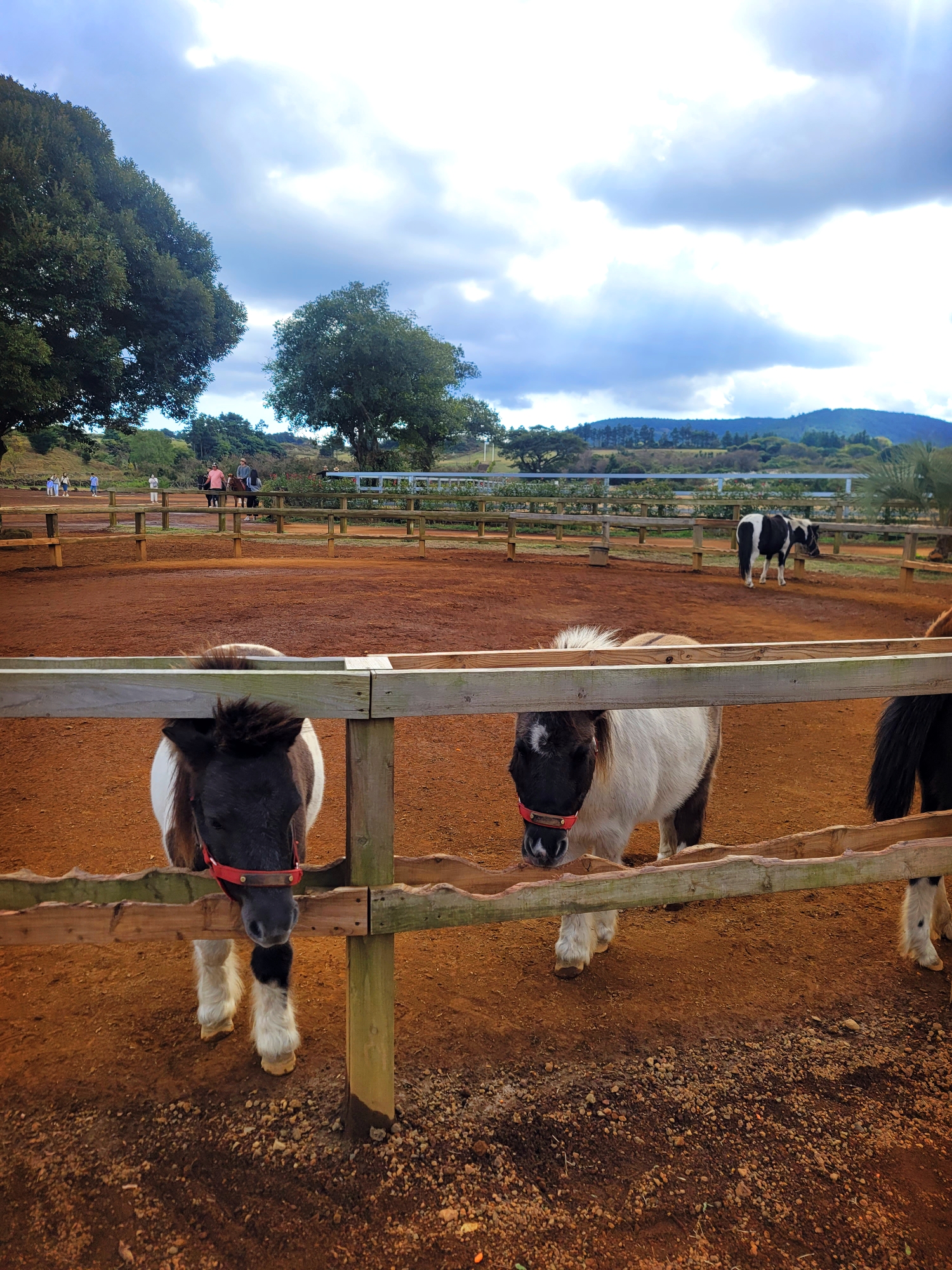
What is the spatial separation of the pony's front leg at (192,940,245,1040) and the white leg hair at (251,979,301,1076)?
24 centimetres

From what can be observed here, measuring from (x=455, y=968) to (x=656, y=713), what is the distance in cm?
154

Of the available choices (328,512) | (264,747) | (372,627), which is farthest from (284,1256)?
(328,512)

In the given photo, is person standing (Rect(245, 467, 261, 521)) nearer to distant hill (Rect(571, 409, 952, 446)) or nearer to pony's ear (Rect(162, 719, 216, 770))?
pony's ear (Rect(162, 719, 216, 770))

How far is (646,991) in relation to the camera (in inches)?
127

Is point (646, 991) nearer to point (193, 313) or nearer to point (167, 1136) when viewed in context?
point (167, 1136)

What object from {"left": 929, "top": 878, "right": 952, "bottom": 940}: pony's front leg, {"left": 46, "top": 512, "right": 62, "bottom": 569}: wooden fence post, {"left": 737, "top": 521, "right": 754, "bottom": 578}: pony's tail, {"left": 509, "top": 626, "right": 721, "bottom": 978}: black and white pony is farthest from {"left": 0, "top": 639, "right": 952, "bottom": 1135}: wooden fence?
{"left": 46, "top": 512, "right": 62, "bottom": 569}: wooden fence post

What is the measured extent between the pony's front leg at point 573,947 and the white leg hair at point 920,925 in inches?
59.5

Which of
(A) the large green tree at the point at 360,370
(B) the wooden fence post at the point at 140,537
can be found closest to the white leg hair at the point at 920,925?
(B) the wooden fence post at the point at 140,537

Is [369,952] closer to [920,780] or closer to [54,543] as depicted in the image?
[920,780]

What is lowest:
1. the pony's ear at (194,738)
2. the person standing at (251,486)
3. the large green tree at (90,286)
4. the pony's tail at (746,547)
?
the pony's ear at (194,738)

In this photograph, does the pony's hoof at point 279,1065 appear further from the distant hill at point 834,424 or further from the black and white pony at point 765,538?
the distant hill at point 834,424

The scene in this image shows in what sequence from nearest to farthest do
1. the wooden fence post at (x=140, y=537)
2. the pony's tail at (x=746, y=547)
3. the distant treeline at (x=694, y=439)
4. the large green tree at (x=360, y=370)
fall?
1. the pony's tail at (x=746, y=547)
2. the wooden fence post at (x=140, y=537)
3. the large green tree at (x=360, y=370)
4. the distant treeline at (x=694, y=439)

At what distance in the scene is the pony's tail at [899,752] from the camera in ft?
11.3

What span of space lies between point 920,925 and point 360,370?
40.9 metres
